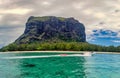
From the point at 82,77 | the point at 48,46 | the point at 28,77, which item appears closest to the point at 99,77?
the point at 82,77

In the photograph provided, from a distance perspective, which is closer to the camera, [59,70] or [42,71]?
[42,71]

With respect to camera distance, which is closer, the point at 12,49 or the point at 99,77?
the point at 99,77

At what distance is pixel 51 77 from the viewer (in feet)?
100

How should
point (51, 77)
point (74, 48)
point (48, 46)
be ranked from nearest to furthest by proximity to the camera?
point (51, 77), point (74, 48), point (48, 46)

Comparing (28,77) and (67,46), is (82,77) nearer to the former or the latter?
(28,77)

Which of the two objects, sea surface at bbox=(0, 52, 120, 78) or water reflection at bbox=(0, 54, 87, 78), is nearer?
water reflection at bbox=(0, 54, 87, 78)

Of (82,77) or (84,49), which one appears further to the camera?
(84,49)

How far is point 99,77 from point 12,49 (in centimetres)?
16392

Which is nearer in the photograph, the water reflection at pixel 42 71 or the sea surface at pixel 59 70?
A: the water reflection at pixel 42 71

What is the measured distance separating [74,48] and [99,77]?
5443 inches

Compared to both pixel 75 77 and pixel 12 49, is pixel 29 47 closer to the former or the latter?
pixel 12 49

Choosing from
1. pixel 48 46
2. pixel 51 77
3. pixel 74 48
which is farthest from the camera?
pixel 48 46

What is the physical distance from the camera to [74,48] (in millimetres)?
169625

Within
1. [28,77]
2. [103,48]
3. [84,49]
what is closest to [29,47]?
[84,49]
